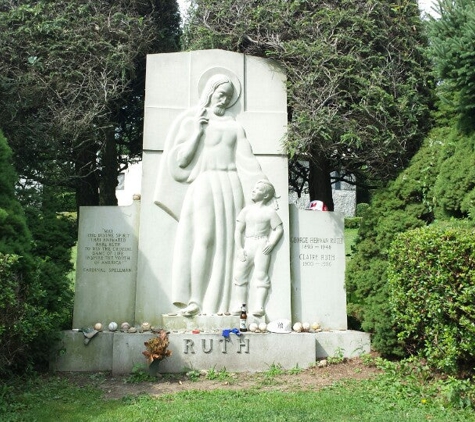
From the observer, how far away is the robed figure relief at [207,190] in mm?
7824

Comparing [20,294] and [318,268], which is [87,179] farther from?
[318,268]

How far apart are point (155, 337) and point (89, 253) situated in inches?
60.5

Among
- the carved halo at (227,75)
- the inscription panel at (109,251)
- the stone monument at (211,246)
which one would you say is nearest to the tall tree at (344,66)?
the stone monument at (211,246)

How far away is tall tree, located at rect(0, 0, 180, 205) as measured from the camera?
9180 millimetres

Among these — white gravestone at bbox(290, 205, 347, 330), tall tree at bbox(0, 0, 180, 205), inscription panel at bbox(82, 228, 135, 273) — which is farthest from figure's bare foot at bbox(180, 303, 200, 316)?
tall tree at bbox(0, 0, 180, 205)

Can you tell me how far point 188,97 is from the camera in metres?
8.33

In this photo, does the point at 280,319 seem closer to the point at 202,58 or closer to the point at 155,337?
the point at 155,337

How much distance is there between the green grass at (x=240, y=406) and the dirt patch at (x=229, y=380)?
0.76ft

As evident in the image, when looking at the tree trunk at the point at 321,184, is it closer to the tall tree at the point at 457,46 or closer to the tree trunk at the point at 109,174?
the tall tree at the point at 457,46

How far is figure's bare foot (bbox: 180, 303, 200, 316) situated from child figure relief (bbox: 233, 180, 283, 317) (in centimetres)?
53

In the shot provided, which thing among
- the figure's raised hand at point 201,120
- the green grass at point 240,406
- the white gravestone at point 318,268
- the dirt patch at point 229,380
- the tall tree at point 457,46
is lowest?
the green grass at point 240,406

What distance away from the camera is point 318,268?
27.1ft

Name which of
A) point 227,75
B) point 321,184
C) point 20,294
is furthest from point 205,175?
point 321,184

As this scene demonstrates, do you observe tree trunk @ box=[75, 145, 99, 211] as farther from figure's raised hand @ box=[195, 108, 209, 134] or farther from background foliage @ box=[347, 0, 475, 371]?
background foliage @ box=[347, 0, 475, 371]
